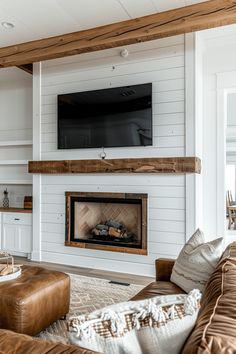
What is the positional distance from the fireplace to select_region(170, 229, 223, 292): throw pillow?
1.76 meters

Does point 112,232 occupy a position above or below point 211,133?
below

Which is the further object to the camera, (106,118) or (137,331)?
(106,118)

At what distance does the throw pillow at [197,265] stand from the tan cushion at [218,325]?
0.67 m

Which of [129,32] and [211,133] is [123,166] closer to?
[211,133]

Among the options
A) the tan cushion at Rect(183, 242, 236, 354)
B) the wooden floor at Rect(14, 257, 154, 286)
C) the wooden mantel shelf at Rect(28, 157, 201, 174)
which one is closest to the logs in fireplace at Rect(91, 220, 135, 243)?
the wooden floor at Rect(14, 257, 154, 286)

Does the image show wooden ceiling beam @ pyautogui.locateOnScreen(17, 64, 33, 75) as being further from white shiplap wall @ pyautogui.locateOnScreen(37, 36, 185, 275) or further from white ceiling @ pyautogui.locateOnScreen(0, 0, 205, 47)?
white ceiling @ pyautogui.locateOnScreen(0, 0, 205, 47)

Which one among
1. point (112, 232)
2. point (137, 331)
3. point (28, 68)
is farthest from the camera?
point (28, 68)

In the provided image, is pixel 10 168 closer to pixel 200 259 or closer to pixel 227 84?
pixel 227 84

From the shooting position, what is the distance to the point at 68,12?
10.7 feet

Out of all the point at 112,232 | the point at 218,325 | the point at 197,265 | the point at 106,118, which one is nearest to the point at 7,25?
the point at 106,118

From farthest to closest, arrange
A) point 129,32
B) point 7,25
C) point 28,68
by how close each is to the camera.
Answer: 1. point 28,68
2. point 7,25
3. point 129,32

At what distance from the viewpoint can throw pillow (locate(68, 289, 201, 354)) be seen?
3.17 feet

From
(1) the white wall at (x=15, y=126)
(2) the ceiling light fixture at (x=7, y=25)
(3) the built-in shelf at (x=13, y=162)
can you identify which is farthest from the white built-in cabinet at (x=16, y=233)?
(2) the ceiling light fixture at (x=7, y=25)

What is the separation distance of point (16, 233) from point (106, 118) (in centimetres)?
229
